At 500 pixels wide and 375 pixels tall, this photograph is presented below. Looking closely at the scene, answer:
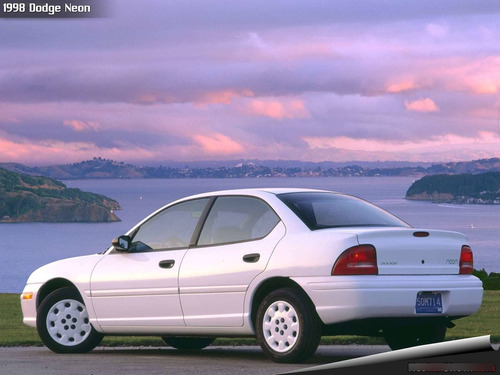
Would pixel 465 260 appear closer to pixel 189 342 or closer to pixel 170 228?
pixel 170 228

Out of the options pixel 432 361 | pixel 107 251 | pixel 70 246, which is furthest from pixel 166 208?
pixel 70 246

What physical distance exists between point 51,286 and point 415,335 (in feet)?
13.1

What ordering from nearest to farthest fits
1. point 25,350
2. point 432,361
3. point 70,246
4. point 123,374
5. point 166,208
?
1. point 432,361
2. point 123,374
3. point 166,208
4. point 25,350
5. point 70,246

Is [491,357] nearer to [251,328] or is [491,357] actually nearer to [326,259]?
[326,259]

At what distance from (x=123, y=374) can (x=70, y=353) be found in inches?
92.4

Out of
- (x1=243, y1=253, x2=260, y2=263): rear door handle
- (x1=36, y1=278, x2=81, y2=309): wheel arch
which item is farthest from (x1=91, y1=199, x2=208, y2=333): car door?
(x1=243, y1=253, x2=260, y2=263): rear door handle

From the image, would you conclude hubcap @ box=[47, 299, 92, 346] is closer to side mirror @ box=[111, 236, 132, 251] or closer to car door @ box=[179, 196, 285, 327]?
side mirror @ box=[111, 236, 132, 251]

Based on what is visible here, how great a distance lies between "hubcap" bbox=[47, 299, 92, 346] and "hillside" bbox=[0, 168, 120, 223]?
157210 mm

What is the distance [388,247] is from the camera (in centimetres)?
956

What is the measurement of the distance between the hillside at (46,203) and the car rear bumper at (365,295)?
160 m

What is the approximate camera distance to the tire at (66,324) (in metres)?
11.6

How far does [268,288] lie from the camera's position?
10062mm

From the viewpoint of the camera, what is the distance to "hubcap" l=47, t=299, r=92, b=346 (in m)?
11.7

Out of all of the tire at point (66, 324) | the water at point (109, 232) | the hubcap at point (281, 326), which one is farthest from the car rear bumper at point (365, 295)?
the water at point (109, 232)
